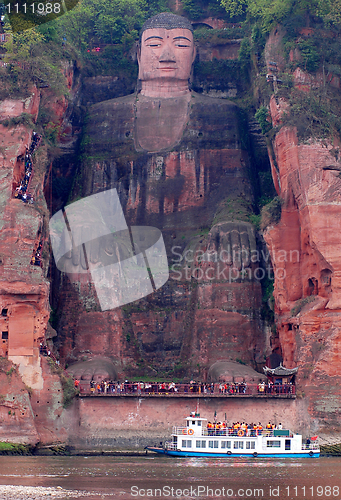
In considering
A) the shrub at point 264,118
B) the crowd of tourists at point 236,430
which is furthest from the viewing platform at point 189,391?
the shrub at point 264,118

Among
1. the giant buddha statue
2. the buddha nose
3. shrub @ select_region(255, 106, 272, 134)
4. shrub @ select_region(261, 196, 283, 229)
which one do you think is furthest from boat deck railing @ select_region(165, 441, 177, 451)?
the buddha nose

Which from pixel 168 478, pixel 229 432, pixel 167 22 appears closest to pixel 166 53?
pixel 167 22

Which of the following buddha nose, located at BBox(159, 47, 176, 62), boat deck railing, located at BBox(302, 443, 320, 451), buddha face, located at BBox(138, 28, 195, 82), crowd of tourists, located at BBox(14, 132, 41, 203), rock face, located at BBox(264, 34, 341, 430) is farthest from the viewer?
buddha face, located at BBox(138, 28, 195, 82)

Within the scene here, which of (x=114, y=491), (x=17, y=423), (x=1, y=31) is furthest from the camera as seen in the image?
(x=1, y=31)

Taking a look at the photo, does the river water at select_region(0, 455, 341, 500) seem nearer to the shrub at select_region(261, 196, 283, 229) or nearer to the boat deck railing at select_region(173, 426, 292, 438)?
the boat deck railing at select_region(173, 426, 292, 438)

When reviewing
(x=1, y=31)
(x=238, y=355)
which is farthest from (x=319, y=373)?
(x=1, y=31)

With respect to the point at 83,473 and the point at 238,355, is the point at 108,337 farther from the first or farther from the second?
the point at 83,473

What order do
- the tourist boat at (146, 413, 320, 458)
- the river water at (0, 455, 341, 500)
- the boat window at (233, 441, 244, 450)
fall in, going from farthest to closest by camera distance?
1. the boat window at (233, 441, 244, 450)
2. the tourist boat at (146, 413, 320, 458)
3. the river water at (0, 455, 341, 500)
